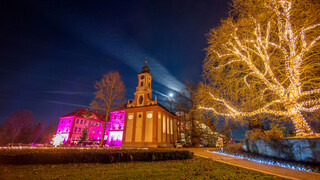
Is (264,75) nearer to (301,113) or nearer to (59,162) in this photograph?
(301,113)

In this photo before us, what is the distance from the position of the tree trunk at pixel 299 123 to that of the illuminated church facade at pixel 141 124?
2312 cm

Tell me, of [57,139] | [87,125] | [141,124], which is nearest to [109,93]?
[141,124]

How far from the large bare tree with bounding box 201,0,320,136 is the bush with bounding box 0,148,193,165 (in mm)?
6225

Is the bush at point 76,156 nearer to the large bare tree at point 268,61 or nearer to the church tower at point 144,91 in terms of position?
the large bare tree at point 268,61

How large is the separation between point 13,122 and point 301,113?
5291 cm

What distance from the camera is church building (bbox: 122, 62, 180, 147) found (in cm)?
2927

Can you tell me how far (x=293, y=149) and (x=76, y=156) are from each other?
1398 centimetres

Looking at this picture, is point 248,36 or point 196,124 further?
point 196,124

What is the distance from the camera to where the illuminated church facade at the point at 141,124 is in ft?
96.3

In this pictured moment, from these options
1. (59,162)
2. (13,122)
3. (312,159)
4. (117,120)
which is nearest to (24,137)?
(13,122)

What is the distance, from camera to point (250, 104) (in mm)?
10797

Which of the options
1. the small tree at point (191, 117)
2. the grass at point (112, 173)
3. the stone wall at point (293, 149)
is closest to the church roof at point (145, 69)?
the small tree at point (191, 117)

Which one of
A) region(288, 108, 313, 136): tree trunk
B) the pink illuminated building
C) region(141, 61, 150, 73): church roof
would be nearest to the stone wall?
region(288, 108, 313, 136): tree trunk

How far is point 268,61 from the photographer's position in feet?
30.9
